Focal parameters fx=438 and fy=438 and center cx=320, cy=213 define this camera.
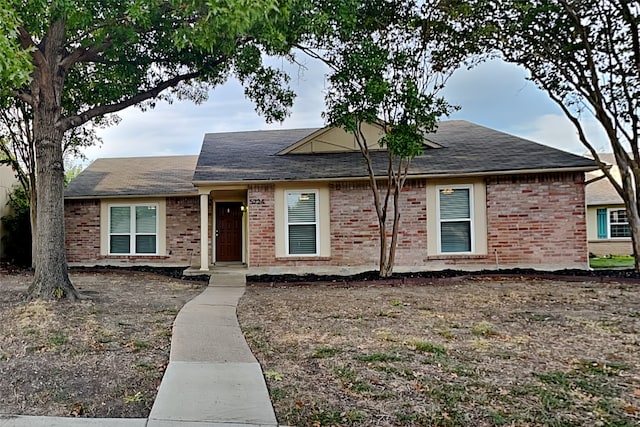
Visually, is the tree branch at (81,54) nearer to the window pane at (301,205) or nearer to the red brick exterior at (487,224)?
the red brick exterior at (487,224)

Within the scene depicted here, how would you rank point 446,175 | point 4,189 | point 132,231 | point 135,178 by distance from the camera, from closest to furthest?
point 446,175
point 132,231
point 135,178
point 4,189

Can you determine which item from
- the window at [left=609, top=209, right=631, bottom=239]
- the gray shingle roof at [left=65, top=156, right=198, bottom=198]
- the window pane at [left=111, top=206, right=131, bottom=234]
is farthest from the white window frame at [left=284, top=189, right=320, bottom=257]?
the window at [left=609, top=209, right=631, bottom=239]

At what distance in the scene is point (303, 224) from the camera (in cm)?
1228

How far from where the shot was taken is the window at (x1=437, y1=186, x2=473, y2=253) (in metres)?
12.0

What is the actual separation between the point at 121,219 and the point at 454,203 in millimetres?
10669

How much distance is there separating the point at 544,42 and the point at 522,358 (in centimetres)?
933

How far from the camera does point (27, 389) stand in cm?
385

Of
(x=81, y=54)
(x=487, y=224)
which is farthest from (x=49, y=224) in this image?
(x=487, y=224)

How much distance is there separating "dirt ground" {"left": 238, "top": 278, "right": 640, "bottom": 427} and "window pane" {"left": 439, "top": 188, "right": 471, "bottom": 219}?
145 inches

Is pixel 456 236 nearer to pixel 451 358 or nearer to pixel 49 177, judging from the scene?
pixel 451 358

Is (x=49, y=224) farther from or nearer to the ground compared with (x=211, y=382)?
farther from the ground

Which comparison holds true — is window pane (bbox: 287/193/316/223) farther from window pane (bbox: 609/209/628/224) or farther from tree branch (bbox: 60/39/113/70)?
window pane (bbox: 609/209/628/224)

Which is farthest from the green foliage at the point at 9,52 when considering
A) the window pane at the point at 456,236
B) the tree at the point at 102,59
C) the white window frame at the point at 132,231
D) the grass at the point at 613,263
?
the grass at the point at 613,263

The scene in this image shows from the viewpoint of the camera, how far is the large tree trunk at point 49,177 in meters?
7.77
